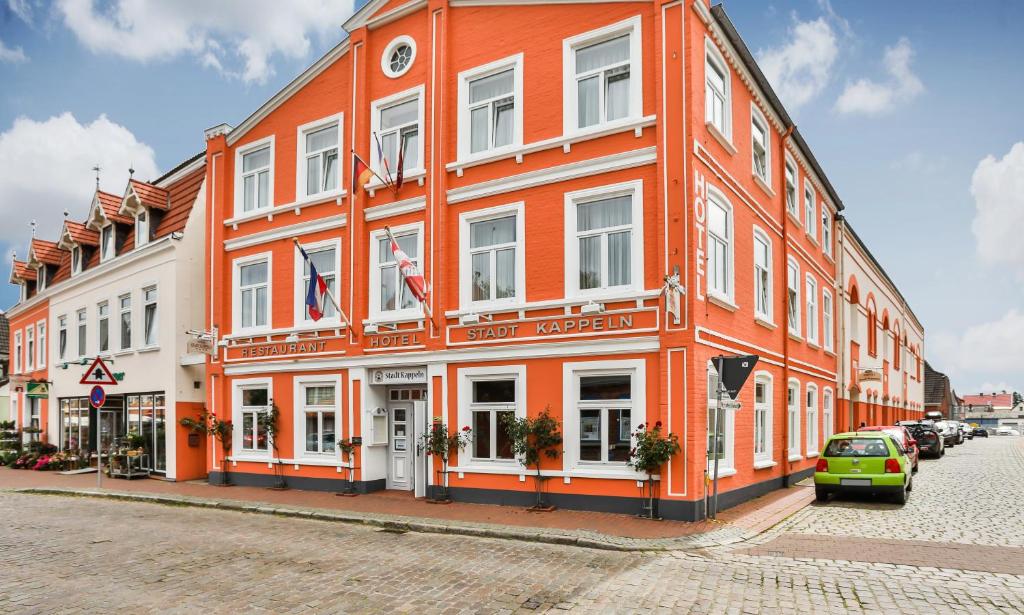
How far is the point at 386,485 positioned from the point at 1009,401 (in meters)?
179

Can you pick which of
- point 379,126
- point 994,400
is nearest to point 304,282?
point 379,126

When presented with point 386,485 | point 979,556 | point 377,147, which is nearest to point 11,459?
point 386,485

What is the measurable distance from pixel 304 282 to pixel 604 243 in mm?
8919

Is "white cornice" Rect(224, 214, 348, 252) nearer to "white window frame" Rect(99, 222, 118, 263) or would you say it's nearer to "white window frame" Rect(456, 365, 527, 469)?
"white window frame" Rect(456, 365, 527, 469)

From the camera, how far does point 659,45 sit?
14.2 m

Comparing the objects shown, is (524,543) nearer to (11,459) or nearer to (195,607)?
(195,607)

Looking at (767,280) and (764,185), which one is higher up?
(764,185)

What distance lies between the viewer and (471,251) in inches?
651

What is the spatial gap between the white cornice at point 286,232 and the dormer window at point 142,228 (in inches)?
187

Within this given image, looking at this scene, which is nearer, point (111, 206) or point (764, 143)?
point (764, 143)

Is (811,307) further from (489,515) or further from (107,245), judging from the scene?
(107,245)

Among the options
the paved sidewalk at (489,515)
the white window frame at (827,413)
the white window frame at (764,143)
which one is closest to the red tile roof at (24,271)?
the paved sidewalk at (489,515)

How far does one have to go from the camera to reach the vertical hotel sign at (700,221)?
45.6 feet

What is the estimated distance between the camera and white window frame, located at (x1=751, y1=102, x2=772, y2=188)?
18.5 meters
